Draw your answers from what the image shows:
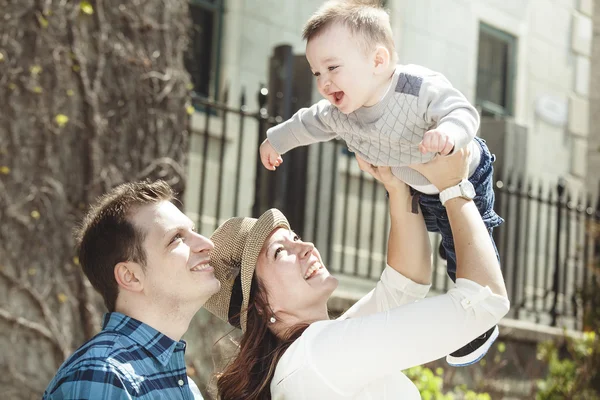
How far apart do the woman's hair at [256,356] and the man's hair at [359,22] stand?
0.88 m

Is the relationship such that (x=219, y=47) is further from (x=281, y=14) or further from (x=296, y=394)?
(x=296, y=394)

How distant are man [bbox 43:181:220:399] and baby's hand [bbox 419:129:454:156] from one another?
800 mm

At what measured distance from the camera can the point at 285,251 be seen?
336cm

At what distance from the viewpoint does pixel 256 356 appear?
328 centimetres

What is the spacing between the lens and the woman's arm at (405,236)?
11.0ft

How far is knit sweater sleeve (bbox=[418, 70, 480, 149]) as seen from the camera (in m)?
2.89

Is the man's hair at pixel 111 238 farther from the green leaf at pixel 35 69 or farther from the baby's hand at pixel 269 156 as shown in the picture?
the green leaf at pixel 35 69

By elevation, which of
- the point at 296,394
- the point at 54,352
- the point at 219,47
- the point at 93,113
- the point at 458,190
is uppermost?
the point at 219,47

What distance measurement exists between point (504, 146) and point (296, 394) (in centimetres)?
665

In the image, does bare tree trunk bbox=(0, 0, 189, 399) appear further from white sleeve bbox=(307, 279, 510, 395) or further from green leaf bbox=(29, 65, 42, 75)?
white sleeve bbox=(307, 279, 510, 395)

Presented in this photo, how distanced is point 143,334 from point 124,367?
209 mm

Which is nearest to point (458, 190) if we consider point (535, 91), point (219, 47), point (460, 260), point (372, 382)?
point (460, 260)

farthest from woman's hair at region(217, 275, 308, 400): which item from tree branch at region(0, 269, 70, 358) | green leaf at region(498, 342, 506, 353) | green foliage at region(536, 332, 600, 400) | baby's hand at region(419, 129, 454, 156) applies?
green foliage at region(536, 332, 600, 400)

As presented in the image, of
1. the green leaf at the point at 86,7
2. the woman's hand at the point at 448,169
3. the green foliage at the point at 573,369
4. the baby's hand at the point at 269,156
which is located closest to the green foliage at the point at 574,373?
the green foliage at the point at 573,369
